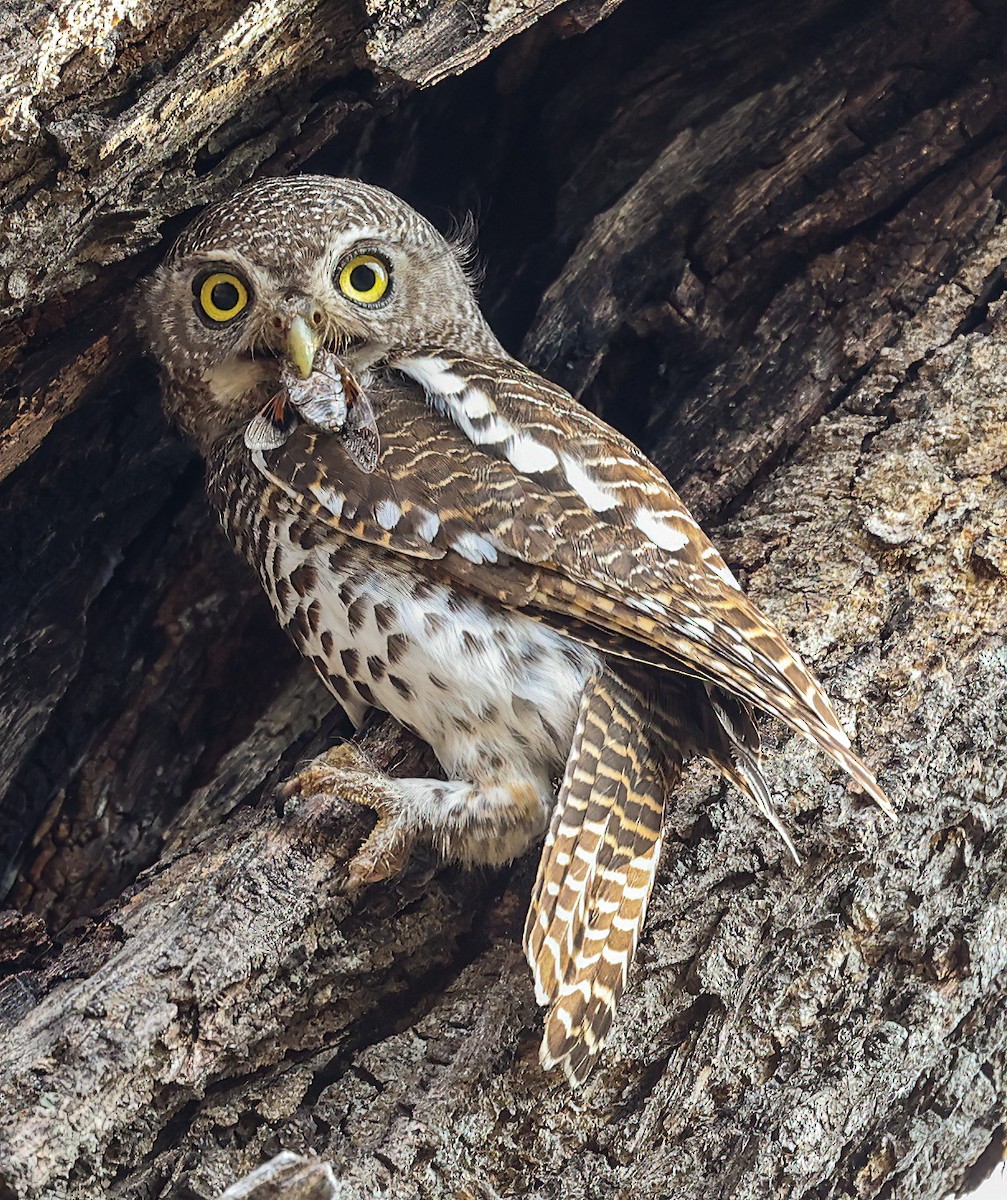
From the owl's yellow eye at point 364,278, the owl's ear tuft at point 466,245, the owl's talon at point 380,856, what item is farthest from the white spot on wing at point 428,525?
the owl's ear tuft at point 466,245

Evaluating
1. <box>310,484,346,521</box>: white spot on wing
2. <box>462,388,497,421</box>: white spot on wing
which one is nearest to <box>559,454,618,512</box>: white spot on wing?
<box>462,388,497,421</box>: white spot on wing

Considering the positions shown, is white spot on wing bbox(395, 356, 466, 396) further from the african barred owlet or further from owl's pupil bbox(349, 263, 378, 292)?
owl's pupil bbox(349, 263, 378, 292)

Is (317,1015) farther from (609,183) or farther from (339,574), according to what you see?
(609,183)

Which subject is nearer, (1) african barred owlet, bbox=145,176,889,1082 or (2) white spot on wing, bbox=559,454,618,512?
(1) african barred owlet, bbox=145,176,889,1082

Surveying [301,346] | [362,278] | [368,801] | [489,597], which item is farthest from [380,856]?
[362,278]

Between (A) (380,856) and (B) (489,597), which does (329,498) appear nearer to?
(B) (489,597)

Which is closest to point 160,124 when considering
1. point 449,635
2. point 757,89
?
point 449,635

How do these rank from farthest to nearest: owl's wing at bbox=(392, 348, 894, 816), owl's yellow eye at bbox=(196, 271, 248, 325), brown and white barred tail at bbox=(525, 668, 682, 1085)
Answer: owl's yellow eye at bbox=(196, 271, 248, 325) < owl's wing at bbox=(392, 348, 894, 816) < brown and white barred tail at bbox=(525, 668, 682, 1085)

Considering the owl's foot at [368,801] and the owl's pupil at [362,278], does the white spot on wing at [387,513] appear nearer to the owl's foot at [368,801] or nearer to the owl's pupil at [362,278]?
the owl's foot at [368,801]
